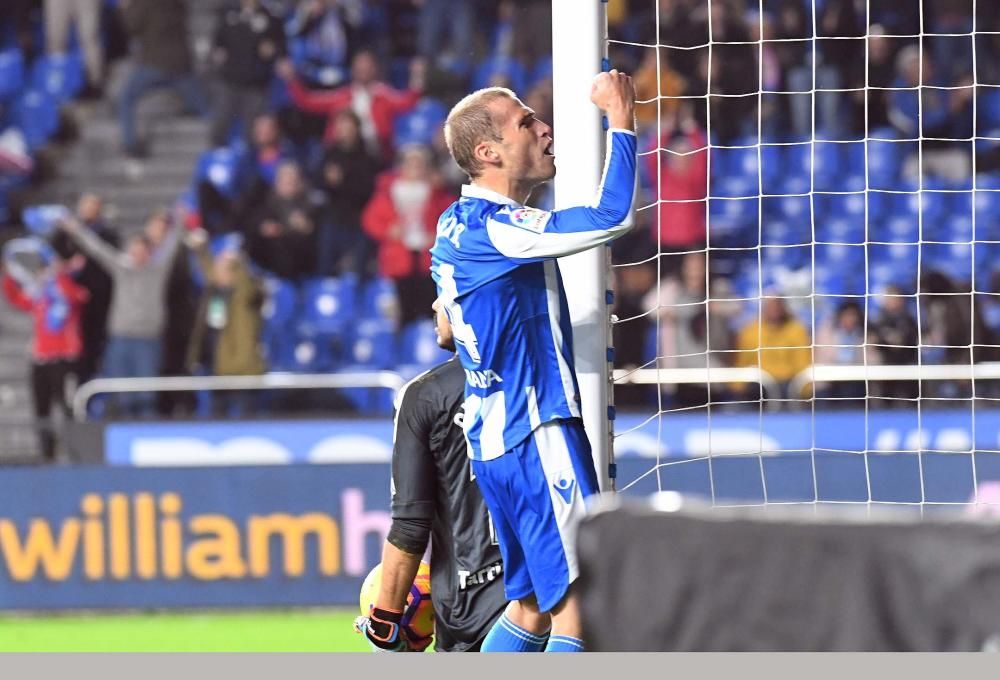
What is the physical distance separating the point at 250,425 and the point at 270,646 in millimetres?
1970

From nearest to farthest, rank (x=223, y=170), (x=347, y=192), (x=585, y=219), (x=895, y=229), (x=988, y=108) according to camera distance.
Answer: (x=585, y=219) → (x=895, y=229) → (x=347, y=192) → (x=988, y=108) → (x=223, y=170)

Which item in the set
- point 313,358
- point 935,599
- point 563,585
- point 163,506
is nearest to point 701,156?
point 313,358

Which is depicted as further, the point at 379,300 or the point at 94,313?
the point at 379,300

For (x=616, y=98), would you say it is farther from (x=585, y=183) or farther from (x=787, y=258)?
(x=787, y=258)

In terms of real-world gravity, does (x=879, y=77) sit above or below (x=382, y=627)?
above

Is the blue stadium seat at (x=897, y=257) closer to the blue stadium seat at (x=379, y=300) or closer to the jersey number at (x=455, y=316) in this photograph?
the blue stadium seat at (x=379, y=300)

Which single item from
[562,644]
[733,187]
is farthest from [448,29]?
[562,644]

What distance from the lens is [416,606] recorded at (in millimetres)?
4461

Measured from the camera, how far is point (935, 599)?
1.99 meters

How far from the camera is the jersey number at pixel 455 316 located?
3824 millimetres

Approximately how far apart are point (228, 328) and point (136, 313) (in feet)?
2.36

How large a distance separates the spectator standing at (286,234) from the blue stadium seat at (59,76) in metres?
2.66

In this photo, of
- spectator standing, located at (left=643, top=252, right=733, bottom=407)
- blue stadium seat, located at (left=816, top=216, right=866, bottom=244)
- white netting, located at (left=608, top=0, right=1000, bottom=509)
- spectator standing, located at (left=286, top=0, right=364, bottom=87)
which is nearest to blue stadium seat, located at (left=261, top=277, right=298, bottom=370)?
spectator standing, located at (left=286, top=0, right=364, bottom=87)

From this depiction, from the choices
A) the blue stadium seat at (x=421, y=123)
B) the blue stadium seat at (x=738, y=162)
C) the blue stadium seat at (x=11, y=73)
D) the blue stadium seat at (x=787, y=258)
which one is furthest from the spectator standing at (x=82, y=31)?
the blue stadium seat at (x=787, y=258)
